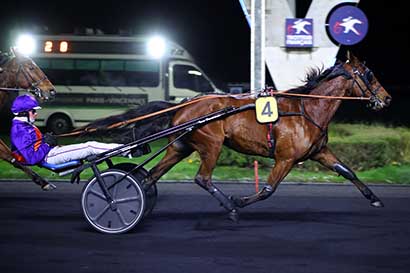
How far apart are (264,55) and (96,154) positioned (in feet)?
24.1

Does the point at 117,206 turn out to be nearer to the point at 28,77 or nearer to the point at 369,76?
the point at 28,77

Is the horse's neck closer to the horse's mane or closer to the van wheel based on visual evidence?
the horse's mane

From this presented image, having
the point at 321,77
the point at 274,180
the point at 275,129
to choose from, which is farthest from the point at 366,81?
the point at 274,180

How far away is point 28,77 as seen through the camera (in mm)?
10055

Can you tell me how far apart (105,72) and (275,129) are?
57.9 feet

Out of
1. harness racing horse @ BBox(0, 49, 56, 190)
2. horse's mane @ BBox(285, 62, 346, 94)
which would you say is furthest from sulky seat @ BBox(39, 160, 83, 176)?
horse's mane @ BBox(285, 62, 346, 94)

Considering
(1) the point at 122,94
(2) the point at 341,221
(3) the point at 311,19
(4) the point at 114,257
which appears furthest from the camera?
(1) the point at 122,94

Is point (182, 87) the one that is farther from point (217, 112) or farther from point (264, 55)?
point (217, 112)

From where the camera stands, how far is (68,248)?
300 inches

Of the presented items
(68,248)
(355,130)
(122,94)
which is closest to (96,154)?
(68,248)

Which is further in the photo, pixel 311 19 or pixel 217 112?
pixel 311 19

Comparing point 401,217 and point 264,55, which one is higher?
point 264,55

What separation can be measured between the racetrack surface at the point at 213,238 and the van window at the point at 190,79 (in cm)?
1433

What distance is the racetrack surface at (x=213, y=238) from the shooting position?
6.96 m
